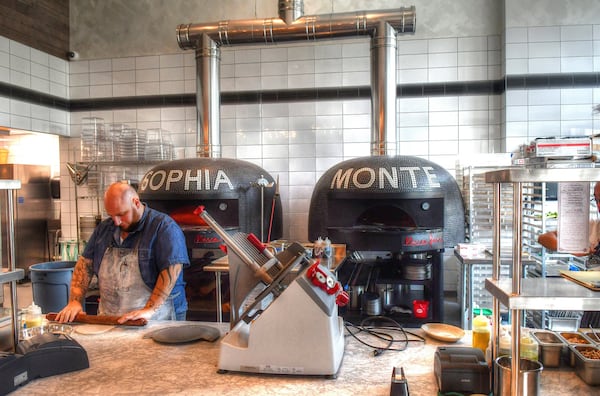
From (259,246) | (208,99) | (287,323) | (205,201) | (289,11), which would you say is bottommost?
(287,323)

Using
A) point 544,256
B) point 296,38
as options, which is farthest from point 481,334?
point 296,38

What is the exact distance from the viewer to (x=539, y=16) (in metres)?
4.68

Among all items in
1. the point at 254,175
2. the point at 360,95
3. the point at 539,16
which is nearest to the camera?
the point at 254,175

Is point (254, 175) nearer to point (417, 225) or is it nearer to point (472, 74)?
point (417, 225)

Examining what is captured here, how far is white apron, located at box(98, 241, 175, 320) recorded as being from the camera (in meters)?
2.54

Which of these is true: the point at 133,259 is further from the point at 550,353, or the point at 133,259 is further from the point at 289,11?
the point at 289,11

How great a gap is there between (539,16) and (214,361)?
184 inches

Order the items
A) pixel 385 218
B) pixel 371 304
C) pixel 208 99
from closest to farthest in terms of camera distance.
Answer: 1. pixel 371 304
2. pixel 385 218
3. pixel 208 99

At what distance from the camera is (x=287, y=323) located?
4.82 ft

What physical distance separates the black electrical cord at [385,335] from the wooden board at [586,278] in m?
0.62

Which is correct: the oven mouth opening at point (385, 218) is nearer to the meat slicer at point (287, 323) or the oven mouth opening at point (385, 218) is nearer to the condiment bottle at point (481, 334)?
the condiment bottle at point (481, 334)

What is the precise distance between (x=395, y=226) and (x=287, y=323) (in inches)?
107

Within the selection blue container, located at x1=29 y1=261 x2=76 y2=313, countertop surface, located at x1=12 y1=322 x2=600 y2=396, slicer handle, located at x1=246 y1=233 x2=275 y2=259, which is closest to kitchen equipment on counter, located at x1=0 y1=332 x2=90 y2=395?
countertop surface, located at x1=12 y1=322 x2=600 y2=396

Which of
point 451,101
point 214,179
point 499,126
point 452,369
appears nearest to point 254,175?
point 214,179
